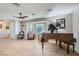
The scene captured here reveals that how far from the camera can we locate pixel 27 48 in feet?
7.73

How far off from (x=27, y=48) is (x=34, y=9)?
0.81 metres

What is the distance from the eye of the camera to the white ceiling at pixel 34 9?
2195mm

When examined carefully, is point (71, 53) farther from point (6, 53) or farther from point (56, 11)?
point (6, 53)

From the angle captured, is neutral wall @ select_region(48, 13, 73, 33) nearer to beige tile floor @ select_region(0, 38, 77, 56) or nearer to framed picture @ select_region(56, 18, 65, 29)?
framed picture @ select_region(56, 18, 65, 29)

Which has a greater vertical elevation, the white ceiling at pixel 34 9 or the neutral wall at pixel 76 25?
the white ceiling at pixel 34 9

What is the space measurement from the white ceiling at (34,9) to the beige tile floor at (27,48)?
515 mm

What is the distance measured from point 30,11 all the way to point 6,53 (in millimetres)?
966

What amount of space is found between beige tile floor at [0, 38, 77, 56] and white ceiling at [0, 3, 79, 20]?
1.69 feet

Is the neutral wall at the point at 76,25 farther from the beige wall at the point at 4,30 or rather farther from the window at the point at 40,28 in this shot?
the beige wall at the point at 4,30

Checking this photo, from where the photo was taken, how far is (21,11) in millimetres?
2348

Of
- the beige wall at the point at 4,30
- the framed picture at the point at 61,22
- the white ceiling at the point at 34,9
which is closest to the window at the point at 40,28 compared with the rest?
the white ceiling at the point at 34,9

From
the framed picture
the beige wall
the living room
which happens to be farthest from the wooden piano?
the beige wall

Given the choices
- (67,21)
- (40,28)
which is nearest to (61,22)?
(67,21)

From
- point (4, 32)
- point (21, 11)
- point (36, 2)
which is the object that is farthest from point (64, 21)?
point (4, 32)
